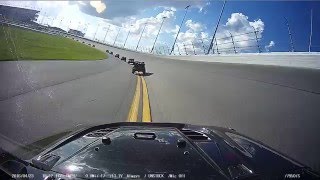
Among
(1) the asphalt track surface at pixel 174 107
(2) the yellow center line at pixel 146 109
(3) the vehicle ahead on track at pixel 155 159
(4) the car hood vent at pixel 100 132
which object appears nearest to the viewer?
(3) the vehicle ahead on track at pixel 155 159

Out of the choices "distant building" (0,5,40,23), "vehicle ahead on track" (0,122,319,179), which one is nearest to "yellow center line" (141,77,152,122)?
"distant building" (0,5,40,23)

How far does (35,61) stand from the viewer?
5168 mm

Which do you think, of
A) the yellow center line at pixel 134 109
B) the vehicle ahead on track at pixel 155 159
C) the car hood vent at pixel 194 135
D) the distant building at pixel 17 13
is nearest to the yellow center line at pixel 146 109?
the yellow center line at pixel 134 109

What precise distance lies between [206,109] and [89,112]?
1.64 metres

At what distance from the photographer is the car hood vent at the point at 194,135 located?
318 centimetres

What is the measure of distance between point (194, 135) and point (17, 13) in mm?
2418

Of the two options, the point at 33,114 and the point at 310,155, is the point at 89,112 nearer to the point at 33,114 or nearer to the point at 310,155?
the point at 33,114

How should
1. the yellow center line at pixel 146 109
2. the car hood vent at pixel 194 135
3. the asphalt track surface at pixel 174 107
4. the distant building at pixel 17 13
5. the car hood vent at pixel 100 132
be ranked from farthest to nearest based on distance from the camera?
1. the yellow center line at pixel 146 109
2. the asphalt track surface at pixel 174 107
3. the distant building at pixel 17 13
4. the car hood vent at pixel 100 132
5. the car hood vent at pixel 194 135

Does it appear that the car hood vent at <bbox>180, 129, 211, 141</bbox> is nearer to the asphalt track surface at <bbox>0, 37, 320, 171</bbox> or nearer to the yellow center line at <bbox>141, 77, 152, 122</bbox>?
the asphalt track surface at <bbox>0, 37, 320, 171</bbox>

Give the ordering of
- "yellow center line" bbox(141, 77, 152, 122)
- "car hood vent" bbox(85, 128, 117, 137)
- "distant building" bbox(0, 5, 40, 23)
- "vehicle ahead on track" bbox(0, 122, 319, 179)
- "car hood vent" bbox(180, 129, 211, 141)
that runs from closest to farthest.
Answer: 1. "vehicle ahead on track" bbox(0, 122, 319, 179)
2. "car hood vent" bbox(180, 129, 211, 141)
3. "car hood vent" bbox(85, 128, 117, 137)
4. "distant building" bbox(0, 5, 40, 23)
5. "yellow center line" bbox(141, 77, 152, 122)

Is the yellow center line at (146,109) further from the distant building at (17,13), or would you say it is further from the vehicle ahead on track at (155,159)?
the vehicle ahead on track at (155,159)

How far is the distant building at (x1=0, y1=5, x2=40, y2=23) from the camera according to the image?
169 inches

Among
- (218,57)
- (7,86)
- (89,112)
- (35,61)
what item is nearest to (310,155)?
(89,112)

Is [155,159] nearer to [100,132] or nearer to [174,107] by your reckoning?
[100,132]
